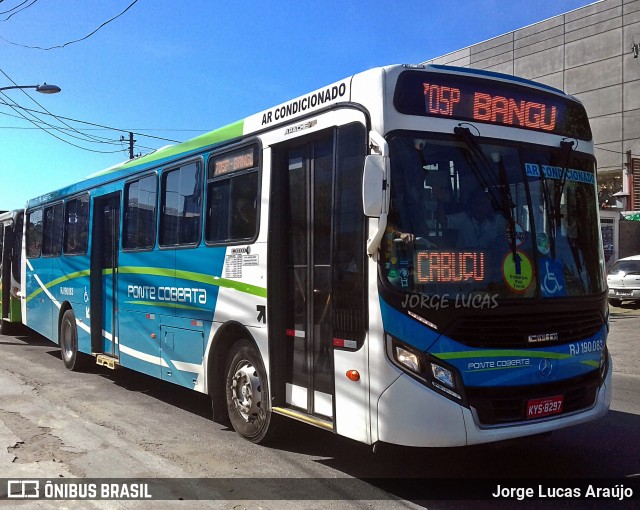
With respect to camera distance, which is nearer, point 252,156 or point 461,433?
point 461,433

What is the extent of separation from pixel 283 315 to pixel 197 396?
358cm

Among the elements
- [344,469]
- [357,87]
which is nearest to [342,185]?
[357,87]

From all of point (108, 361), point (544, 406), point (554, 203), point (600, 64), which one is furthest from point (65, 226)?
point (600, 64)

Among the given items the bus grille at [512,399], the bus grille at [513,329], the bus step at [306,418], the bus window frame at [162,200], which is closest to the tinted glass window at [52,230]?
the bus window frame at [162,200]

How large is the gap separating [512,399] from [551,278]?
101 centimetres

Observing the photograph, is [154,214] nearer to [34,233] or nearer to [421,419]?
[421,419]

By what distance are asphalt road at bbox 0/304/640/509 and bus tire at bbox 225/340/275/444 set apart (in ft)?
0.52

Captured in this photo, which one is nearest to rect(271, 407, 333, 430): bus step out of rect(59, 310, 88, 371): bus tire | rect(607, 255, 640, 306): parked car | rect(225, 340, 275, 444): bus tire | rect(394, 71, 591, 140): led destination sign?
rect(225, 340, 275, 444): bus tire

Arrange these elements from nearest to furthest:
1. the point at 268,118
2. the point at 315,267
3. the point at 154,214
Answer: the point at 315,267
the point at 268,118
the point at 154,214

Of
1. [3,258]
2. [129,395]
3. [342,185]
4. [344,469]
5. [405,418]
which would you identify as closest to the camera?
[405,418]

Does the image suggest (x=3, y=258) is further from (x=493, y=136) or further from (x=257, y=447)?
(x=493, y=136)

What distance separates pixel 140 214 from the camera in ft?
28.2

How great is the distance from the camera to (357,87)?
16.4 feet

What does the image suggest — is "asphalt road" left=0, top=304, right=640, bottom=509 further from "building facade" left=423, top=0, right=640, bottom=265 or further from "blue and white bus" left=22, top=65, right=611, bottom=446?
"building facade" left=423, top=0, right=640, bottom=265
